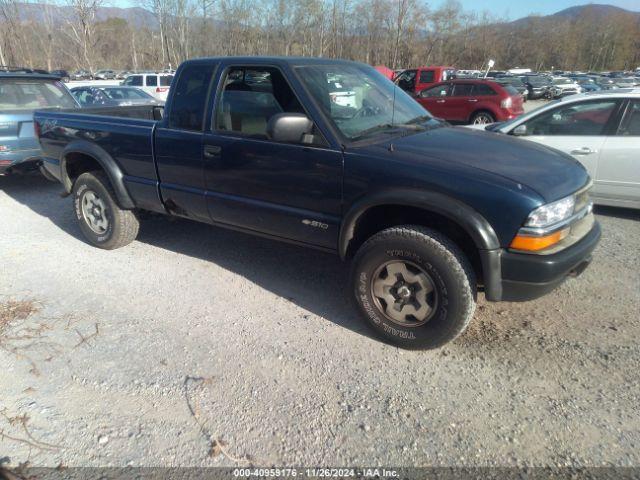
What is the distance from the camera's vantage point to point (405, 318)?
307 centimetres

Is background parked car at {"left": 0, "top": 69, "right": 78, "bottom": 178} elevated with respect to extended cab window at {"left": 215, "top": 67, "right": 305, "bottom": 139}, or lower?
lower

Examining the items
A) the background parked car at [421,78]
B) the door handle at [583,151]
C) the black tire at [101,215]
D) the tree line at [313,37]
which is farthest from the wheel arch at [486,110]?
the tree line at [313,37]

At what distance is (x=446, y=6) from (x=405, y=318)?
77.5 meters

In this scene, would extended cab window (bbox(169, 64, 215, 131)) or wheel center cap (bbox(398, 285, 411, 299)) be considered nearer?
wheel center cap (bbox(398, 285, 411, 299))

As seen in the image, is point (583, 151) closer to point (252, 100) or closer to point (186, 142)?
point (252, 100)

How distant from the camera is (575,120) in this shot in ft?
19.2

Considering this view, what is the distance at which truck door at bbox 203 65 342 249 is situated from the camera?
3211mm

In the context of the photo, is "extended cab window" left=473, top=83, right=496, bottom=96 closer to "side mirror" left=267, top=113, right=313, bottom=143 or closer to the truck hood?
the truck hood

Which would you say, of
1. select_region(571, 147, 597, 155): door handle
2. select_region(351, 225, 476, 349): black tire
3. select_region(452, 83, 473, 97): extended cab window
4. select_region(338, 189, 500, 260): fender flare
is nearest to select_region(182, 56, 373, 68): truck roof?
select_region(338, 189, 500, 260): fender flare

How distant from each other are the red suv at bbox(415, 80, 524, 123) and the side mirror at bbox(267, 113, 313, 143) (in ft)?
38.5

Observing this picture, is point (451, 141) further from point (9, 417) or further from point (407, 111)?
point (9, 417)

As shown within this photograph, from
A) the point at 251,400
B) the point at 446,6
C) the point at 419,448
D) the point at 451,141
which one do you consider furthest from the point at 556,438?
the point at 446,6

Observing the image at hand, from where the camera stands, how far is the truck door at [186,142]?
379 centimetres

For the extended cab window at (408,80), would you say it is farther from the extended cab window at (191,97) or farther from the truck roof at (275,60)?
the extended cab window at (191,97)
